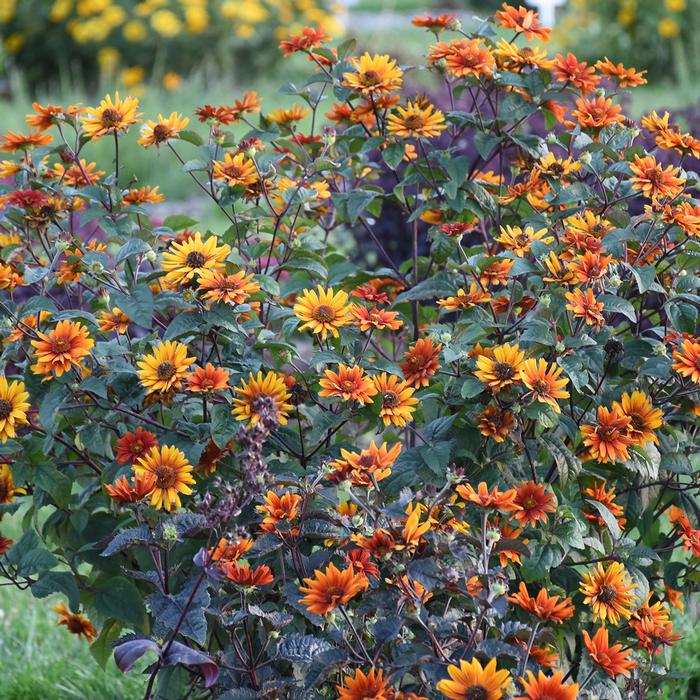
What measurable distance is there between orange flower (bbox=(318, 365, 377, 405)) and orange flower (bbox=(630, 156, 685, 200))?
24.8 inches

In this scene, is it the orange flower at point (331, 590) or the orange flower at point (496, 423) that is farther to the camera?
the orange flower at point (496, 423)

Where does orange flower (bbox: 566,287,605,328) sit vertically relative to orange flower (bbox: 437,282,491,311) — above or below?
above

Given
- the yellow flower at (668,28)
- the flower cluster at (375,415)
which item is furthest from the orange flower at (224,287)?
the yellow flower at (668,28)

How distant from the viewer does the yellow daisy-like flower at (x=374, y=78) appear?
202 cm

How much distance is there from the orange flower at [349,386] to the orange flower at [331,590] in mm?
286

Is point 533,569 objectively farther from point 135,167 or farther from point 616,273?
point 135,167

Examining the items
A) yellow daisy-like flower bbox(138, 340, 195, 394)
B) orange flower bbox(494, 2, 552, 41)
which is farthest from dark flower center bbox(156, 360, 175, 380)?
orange flower bbox(494, 2, 552, 41)

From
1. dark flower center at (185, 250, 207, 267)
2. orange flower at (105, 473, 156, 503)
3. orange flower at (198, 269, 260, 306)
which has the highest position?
dark flower center at (185, 250, 207, 267)

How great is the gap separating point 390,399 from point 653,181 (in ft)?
A: 2.11

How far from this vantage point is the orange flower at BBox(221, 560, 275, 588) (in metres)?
1.61

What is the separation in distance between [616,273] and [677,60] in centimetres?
992

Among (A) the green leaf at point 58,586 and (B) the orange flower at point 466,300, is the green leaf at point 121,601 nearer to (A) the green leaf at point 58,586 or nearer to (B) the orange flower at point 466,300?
(A) the green leaf at point 58,586

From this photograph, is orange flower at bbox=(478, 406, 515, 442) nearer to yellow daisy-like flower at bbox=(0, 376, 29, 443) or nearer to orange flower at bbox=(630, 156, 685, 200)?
orange flower at bbox=(630, 156, 685, 200)

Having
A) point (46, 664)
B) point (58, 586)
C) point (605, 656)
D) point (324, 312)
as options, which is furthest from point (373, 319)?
point (46, 664)
